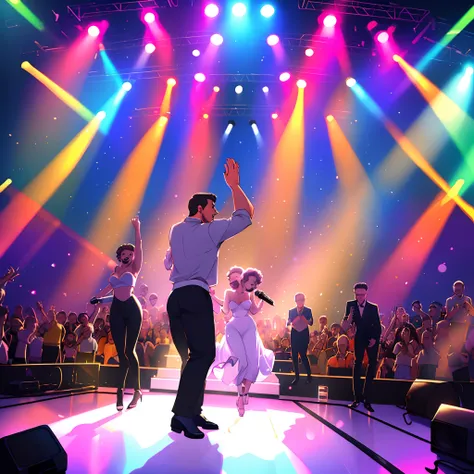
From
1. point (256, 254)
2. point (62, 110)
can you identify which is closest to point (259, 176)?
point (256, 254)

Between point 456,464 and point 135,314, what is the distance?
3.10 metres

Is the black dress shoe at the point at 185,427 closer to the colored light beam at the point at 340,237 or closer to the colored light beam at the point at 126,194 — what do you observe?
the colored light beam at the point at 340,237

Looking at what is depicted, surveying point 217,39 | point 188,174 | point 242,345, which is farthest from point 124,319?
point 188,174

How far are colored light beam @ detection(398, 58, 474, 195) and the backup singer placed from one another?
9211 millimetres

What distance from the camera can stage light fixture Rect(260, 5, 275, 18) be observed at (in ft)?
27.4

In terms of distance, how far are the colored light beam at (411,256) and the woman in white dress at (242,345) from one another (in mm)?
7161

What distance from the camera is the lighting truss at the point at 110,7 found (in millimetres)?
8227

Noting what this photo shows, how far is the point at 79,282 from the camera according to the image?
40.1 ft

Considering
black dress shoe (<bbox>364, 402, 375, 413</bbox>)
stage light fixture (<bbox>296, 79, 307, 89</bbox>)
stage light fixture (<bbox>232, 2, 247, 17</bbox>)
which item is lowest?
black dress shoe (<bbox>364, 402, 375, 413</bbox>)

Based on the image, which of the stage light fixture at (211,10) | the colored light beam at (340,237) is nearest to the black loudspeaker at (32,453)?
the stage light fixture at (211,10)

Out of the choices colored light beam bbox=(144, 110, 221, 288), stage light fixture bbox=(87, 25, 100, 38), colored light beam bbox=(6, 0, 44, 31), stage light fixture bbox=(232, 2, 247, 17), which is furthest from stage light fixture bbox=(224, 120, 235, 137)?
colored light beam bbox=(6, 0, 44, 31)

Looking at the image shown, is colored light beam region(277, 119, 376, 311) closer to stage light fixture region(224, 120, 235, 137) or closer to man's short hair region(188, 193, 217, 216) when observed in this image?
stage light fixture region(224, 120, 235, 137)

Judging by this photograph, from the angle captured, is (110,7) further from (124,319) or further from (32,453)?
(32,453)

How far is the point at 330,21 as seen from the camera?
862 centimetres
